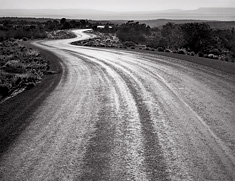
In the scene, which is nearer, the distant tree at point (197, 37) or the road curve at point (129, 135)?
the road curve at point (129, 135)

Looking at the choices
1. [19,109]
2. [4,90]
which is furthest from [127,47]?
[19,109]

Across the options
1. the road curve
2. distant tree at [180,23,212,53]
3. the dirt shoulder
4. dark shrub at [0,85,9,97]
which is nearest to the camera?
the road curve

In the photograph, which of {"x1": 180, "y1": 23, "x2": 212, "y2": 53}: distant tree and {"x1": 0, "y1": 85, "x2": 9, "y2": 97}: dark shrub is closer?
{"x1": 0, "y1": 85, "x2": 9, "y2": 97}: dark shrub

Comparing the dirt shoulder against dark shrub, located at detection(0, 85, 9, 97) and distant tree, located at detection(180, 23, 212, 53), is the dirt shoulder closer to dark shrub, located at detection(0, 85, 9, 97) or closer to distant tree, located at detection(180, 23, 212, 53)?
dark shrub, located at detection(0, 85, 9, 97)

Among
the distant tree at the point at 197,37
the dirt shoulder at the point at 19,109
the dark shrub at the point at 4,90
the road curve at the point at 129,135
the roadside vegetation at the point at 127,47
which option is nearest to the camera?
the road curve at the point at 129,135

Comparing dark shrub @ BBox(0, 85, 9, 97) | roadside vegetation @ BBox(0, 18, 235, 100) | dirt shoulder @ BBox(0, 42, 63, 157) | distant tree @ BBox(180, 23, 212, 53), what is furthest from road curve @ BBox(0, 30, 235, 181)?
distant tree @ BBox(180, 23, 212, 53)

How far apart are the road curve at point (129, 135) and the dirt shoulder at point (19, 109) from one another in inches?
8.4

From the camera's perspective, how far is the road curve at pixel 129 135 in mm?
4594

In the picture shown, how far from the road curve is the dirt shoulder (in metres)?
0.21

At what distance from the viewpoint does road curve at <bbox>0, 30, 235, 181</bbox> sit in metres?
4.59

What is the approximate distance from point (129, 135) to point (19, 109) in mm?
3782

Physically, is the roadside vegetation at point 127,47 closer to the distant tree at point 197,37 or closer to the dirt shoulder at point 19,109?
the distant tree at point 197,37

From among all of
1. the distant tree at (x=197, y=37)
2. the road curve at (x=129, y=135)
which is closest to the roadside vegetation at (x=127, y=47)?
the distant tree at (x=197, y=37)

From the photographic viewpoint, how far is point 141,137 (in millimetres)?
5910
